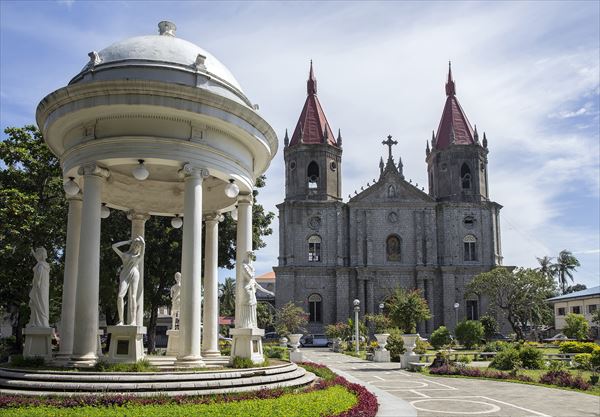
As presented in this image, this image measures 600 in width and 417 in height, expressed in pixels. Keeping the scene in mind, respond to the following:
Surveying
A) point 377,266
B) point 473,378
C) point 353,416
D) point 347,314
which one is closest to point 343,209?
point 377,266

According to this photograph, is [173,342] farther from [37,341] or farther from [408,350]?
[408,350]

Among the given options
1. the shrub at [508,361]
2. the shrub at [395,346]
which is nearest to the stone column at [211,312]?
the shrub at [508,361]

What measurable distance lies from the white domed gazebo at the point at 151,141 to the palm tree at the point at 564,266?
89.5 meters

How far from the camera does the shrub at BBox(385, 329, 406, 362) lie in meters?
31.7

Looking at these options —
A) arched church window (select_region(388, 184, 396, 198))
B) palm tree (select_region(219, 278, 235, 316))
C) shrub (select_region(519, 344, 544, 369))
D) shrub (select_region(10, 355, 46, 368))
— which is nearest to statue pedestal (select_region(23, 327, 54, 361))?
shrub (select_region(10, 355, 46, 368))

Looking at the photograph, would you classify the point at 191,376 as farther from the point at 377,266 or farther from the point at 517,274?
the point at 377,266

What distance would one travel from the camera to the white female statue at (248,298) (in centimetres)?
1514

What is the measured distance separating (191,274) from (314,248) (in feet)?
156

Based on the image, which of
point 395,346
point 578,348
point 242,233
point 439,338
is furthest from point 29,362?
point 439,338

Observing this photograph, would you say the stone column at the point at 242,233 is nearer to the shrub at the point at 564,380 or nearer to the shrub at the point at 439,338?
the shrub at the point at 564,380

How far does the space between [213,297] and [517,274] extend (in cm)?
4227

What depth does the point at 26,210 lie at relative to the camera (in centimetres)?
2378

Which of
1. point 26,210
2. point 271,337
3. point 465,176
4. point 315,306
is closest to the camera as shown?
point 26,210

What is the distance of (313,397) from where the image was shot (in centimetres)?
1216
